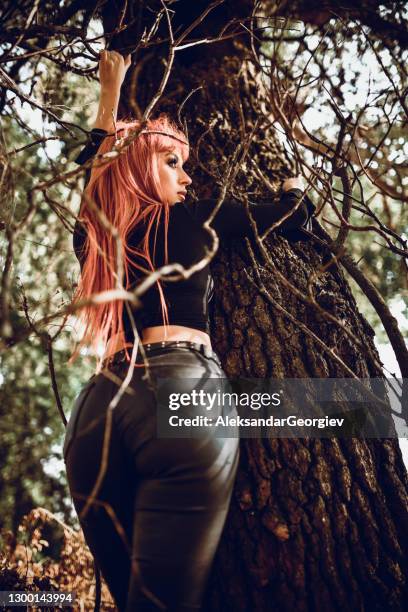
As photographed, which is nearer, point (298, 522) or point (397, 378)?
point (298, 522)

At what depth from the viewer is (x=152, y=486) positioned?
4.87 ft

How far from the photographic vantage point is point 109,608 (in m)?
3.49

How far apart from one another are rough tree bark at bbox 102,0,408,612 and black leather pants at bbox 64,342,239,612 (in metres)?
0.43

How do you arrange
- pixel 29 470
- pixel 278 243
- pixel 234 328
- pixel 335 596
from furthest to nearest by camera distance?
pixel 29 470 < pixel 278 243 < pixel 234 328 < pixel 335 596

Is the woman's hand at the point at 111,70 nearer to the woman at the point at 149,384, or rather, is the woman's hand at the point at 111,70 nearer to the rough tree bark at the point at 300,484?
the woman at the point at 149,384

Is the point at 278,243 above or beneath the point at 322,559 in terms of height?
above

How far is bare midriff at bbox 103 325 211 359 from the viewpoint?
1702 millimetres

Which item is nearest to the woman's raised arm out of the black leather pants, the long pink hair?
the long pink hair

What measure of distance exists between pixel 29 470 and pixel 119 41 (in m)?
8.06

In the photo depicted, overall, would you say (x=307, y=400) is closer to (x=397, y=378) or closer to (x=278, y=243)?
(x=397, y=378)

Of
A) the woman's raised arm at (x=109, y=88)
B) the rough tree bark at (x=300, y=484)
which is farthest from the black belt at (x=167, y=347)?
the woman's raised arm at (x=109, y=88)

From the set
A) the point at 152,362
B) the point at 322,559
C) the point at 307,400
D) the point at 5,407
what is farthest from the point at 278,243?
the point at 5,407

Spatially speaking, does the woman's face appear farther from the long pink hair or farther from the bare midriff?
the bare midriff

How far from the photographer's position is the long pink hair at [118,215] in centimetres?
180
